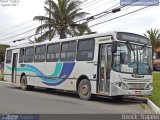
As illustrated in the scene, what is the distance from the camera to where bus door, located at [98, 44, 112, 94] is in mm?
17469

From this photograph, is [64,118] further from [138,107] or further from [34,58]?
[34,58]

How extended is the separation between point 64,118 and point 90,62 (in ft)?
22.8

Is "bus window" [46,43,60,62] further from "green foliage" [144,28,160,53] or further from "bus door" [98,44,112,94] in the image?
"green foliage" [144,28,160,53]

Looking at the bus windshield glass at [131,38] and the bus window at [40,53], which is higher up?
the bus windshield glass at [131,38]

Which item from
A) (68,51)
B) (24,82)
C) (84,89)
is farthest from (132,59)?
(24,82)

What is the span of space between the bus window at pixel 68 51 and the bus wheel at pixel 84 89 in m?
1.58

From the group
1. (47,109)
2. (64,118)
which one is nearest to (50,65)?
(47,109)

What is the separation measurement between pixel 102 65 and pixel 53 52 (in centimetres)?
482

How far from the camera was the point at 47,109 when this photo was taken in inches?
569

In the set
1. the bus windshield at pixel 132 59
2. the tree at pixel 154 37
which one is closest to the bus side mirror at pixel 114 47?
the bus windshield at pixel 132 59

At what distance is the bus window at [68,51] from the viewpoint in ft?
65.9

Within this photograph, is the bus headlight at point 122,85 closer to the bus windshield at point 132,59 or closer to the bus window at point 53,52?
the bus windshield at point 132,59

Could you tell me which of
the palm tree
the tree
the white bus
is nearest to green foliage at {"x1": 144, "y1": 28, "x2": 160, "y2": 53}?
the tree

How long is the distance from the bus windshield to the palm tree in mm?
23422
